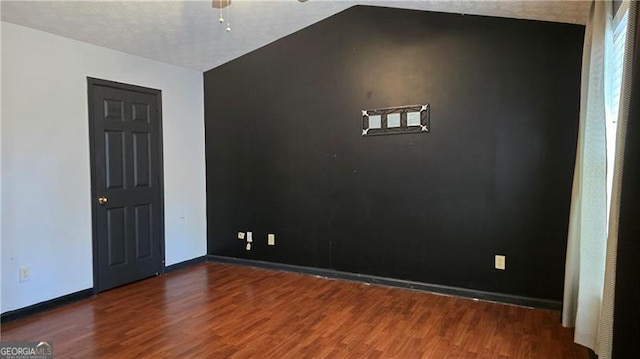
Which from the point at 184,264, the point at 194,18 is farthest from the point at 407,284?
the point at 194,18

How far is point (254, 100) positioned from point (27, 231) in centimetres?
255

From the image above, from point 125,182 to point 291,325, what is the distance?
2.36 m

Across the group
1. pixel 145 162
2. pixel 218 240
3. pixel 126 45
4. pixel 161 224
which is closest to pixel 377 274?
pixel 218 240

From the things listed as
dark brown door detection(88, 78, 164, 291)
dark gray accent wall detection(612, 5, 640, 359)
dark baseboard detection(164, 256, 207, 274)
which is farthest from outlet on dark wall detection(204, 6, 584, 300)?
dark gray accent wall detection(612, 5, 640, 359)

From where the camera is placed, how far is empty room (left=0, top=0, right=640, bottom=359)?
2.83m

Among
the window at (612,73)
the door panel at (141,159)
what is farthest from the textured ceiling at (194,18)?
the door panel at (141,159)

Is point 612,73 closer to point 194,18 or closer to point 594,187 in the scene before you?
point 594,187

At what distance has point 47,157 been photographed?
3.47m

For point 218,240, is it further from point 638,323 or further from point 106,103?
point 638,323

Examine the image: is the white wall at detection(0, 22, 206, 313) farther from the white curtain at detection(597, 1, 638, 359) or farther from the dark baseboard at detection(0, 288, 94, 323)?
the white curtain at detection(597, 1, 638, 359)

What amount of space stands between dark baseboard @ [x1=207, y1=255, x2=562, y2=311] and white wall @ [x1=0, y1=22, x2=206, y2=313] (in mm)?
1734

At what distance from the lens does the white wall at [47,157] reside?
3.22m

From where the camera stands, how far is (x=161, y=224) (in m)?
4.55

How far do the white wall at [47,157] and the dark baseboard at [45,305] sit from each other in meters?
0.04
